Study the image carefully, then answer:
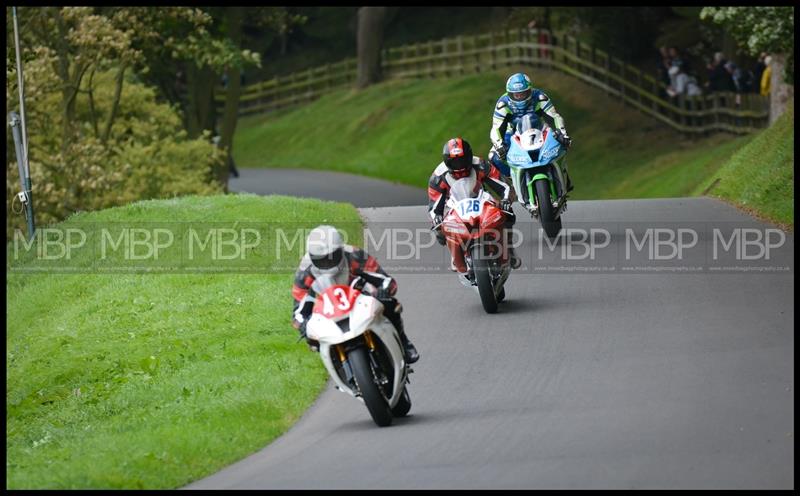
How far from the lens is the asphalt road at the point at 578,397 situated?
9945 millimetres

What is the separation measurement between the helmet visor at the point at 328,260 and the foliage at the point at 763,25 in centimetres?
1776

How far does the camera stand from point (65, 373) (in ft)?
56.6

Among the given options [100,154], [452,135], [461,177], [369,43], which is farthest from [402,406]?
[369,43]

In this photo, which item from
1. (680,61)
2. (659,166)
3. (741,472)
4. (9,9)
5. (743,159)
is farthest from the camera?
(680,61)

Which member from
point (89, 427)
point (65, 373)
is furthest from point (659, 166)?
point (89, 427)

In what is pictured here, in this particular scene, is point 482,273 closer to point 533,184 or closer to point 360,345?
point 533,184

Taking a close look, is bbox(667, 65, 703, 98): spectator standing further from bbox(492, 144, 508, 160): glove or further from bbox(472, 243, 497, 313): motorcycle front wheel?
bbox(472, 243, 497, 313): motorcycle front wheel

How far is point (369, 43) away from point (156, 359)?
→ 38709 mm

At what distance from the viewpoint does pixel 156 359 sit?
655 inches

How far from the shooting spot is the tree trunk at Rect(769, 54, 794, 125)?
32281 mm

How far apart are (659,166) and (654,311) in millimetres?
21374

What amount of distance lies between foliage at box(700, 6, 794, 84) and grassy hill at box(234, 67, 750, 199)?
12.2 feet

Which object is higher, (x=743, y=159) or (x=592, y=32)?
(x=592, y=32)

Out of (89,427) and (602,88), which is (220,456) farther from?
(602,88)
